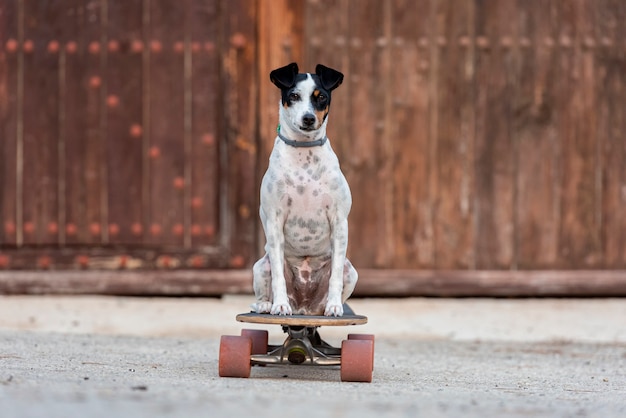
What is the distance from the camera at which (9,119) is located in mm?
7145

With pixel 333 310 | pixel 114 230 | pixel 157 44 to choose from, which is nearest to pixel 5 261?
pixel 114 230

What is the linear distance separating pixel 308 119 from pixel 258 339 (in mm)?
1049

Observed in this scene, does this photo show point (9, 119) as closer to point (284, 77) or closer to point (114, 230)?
point (114, 230)

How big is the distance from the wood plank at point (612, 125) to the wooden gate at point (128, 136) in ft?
7.02

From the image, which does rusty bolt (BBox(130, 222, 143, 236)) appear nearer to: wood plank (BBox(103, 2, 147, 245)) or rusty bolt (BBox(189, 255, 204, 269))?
wood plank (BBox(103, 2, 147, 245))

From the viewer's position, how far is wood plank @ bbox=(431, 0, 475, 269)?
718 centimetres

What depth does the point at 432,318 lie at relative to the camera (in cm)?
687

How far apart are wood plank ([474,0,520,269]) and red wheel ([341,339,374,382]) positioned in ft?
9.09

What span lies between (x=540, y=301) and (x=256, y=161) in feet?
6.28

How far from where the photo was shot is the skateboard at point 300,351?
14.8ft

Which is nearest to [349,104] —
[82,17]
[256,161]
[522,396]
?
[256,161]

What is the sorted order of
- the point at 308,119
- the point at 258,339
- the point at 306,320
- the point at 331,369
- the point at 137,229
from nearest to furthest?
the point at 306,320 < the point at 308,119 < the point at 258,339 < the point at 331,369 < the point at 137,229

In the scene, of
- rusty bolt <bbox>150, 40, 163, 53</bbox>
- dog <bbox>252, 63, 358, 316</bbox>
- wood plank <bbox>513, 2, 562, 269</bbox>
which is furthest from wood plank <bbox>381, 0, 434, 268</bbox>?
dog <bbox>252, 63, 358, 316</bbox>

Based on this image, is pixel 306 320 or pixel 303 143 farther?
pixel 303 143
